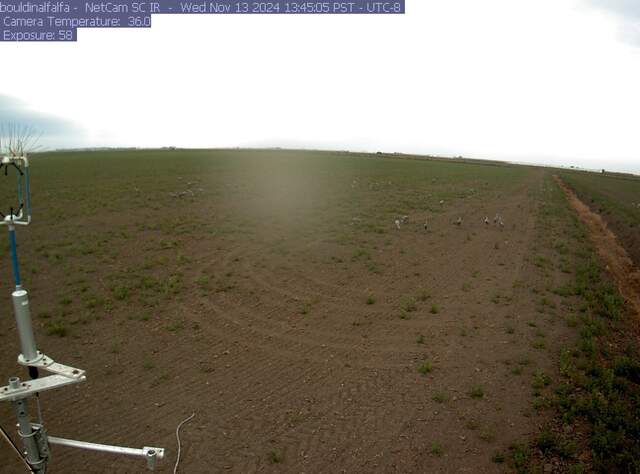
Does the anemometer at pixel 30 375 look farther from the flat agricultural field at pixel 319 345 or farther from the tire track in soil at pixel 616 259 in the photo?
the tire track in soil at pixel 616 259

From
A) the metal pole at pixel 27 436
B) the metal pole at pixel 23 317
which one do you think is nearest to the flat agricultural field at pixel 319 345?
the metal pole at pixel 27 436

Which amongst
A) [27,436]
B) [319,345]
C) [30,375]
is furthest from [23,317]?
[319,345]

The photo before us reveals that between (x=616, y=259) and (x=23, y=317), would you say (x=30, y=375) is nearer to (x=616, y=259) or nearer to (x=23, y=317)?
(x=23, y=317)

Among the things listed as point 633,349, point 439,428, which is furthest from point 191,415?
point 633,349

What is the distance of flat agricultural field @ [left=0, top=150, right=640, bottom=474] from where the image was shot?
4730 mm

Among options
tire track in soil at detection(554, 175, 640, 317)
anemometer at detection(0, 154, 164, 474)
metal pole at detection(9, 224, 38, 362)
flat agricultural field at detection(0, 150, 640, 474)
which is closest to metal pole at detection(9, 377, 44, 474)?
anemometer at detection(0, 154, 164, 474)

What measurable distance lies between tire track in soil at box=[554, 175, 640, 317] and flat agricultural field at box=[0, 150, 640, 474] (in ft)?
2.03

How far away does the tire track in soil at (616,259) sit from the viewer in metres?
10.2

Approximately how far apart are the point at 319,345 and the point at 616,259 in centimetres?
1324

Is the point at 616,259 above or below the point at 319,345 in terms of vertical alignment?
above

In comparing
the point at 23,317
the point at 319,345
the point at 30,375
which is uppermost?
the point at 23,317

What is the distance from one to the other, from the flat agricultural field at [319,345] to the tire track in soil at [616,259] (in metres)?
0.62

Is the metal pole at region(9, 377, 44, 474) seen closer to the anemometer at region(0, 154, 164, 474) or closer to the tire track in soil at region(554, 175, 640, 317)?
the anemometer at region(0, 154, 164, 474)

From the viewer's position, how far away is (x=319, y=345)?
709cm
